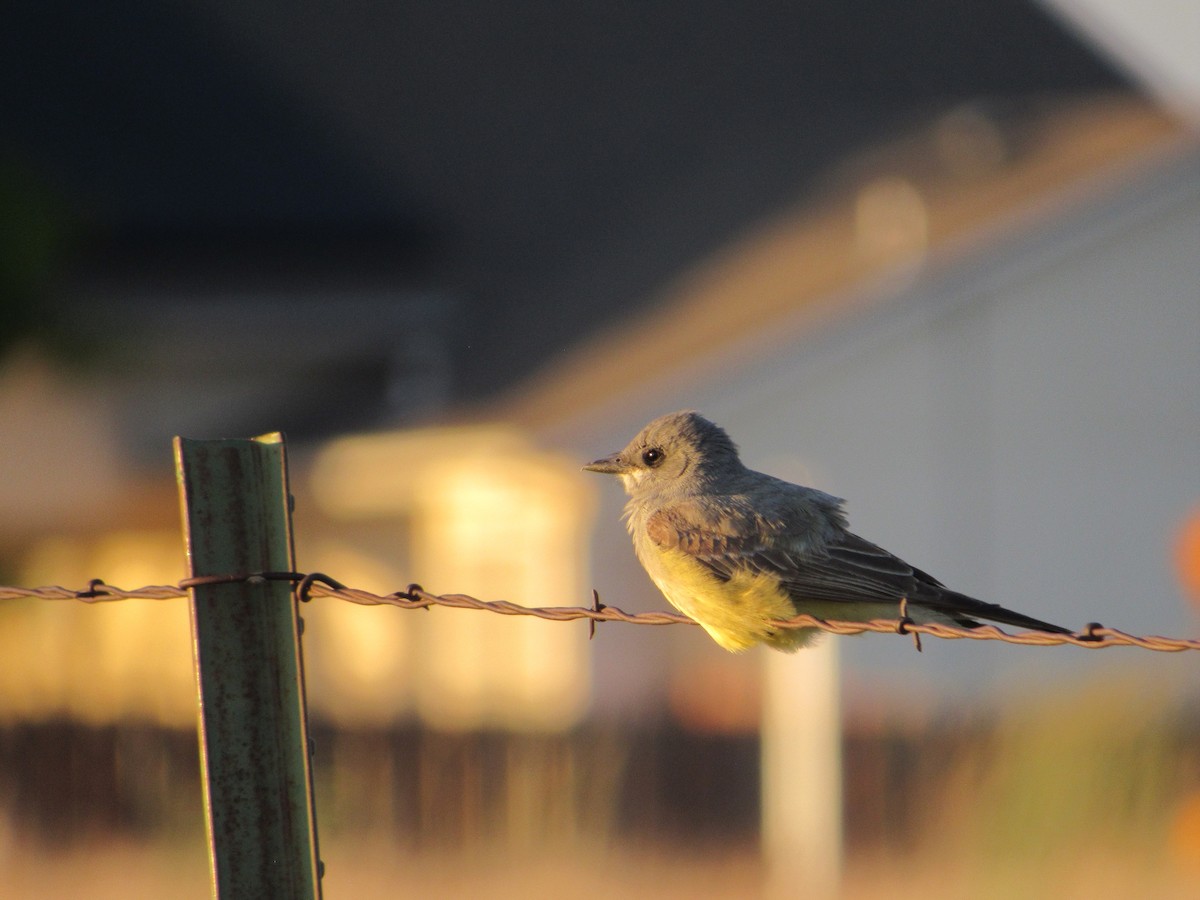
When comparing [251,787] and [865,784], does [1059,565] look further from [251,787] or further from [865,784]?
[251,787]

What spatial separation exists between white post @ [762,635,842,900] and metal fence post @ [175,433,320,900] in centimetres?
818

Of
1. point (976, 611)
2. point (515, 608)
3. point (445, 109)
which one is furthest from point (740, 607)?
point (445, 109)

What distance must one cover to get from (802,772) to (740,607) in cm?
745

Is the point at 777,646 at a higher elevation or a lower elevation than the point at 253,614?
lower

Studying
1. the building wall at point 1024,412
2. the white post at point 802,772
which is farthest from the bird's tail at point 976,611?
the building wall at point 1024,412

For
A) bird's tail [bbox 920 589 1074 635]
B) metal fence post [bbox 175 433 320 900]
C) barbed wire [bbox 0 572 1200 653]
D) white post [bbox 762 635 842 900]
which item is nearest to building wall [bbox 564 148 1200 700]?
white post [bbox 762 635 842 900]

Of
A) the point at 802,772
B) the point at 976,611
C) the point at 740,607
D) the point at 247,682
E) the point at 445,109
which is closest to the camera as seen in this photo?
the point at 247,682

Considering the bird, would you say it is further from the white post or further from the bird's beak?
the white post

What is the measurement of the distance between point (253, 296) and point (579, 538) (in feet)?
23.6

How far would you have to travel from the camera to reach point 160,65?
76.0 ft

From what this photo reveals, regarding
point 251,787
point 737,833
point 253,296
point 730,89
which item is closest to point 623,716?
point 737,833

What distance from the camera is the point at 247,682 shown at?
2.92 metres

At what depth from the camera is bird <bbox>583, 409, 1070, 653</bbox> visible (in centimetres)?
434

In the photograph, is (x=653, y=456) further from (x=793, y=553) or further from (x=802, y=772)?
(x=802, y=772)
